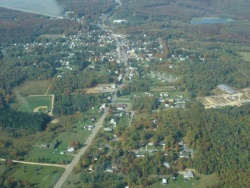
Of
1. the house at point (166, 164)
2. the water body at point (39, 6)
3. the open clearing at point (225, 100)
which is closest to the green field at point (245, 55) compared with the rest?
the open clearing at point (225, 100)

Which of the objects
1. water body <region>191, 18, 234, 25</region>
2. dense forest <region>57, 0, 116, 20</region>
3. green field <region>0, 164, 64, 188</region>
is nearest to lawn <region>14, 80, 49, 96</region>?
green field <region>0, 164, 64, 188</region>

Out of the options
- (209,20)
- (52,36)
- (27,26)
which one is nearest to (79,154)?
(52,36)

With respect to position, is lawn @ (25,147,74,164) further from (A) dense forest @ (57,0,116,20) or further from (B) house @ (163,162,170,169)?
(A) dense forest @ (57,0,116,20)

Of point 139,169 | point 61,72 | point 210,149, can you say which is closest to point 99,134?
point 139,169

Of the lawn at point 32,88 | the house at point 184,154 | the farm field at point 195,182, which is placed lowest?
the farm field at point 195,182

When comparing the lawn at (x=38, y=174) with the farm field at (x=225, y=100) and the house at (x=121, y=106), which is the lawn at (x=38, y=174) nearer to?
the house at (x=121, y=106)
